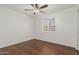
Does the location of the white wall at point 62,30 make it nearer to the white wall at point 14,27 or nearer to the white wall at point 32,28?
the white wall at point 32,28

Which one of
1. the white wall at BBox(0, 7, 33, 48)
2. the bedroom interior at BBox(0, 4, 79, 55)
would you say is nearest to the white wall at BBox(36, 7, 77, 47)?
the bedroom interior at BBox(0, 4, 79, 55)

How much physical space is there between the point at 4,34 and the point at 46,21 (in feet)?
2.18

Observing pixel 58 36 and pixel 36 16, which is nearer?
pixel 36 16

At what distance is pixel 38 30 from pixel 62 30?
44cm

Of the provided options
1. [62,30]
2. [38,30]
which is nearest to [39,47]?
[38,30]

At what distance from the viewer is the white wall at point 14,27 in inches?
48.0

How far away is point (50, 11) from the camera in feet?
4.29

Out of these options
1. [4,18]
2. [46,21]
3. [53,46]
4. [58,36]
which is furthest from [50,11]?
[4,18]

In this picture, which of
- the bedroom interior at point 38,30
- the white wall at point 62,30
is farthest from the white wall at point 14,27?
the white wall at point 62,30

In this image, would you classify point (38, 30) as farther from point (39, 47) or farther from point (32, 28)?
point (39, 47)

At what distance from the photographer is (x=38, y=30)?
1.33 m

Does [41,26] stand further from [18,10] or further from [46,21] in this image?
[18,10]
